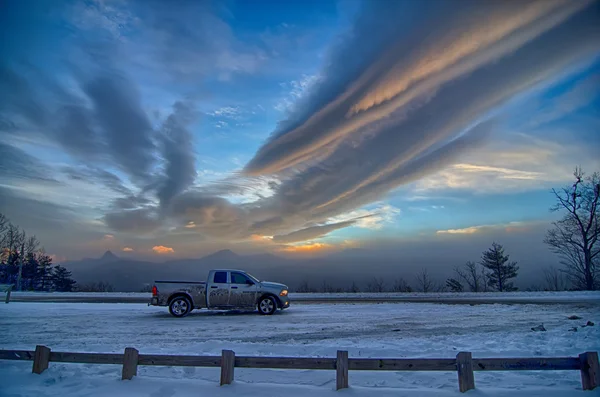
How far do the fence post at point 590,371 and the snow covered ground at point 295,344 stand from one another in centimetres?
21

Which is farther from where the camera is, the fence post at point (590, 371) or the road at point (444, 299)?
the road at point (444, 299)

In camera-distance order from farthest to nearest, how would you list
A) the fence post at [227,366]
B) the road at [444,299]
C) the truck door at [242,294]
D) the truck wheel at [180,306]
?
the road at [444,299]
the truck door at [242,294]
the truck wheel at [180,306]
the fence post at [227,366]

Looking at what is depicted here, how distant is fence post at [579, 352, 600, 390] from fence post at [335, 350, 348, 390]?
3830 millimetres

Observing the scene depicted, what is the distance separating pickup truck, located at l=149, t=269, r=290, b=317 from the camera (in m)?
14.8

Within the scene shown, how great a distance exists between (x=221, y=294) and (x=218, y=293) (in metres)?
0.13

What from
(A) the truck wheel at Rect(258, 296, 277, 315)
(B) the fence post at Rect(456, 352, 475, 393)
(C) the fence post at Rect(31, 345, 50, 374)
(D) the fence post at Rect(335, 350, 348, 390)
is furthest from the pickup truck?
(B) the fence post at Rect(456, 352, 475, 393)

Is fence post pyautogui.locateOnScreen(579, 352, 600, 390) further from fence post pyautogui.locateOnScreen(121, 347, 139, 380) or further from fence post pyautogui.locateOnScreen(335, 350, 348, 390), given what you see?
fence post pyautogui.locateOnScreen(121, 347, 139, 380)

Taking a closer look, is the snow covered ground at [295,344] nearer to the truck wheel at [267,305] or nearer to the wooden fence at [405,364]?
the wooden fence at [405,364]

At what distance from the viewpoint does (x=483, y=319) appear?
1310 centimetres

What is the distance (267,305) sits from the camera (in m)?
15.2

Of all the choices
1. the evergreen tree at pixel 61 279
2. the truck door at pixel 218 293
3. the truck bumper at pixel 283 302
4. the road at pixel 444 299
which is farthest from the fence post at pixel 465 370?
the evergreen tree at pixel 61 279

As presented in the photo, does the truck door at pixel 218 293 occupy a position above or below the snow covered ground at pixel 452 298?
above

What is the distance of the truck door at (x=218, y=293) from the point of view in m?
15.0

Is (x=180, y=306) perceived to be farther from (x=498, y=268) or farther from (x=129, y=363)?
(x=498, y=268)
